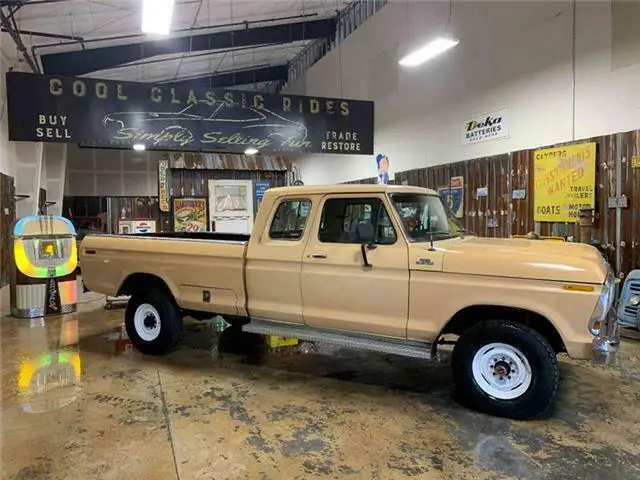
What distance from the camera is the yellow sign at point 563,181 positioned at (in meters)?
7.25

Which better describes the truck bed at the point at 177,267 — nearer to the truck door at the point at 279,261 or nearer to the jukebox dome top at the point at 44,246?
the truck door at the point at 279,261

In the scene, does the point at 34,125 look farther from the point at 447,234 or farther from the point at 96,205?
the point at 96,205

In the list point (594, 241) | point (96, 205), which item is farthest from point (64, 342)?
point (96, 205)

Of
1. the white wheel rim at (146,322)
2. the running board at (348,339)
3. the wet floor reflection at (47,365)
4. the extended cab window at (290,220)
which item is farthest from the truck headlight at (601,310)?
the white wheel rim at (146,322)

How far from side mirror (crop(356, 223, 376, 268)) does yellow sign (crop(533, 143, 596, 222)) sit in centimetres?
456

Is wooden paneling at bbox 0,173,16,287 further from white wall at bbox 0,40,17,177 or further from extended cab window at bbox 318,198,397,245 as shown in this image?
extended cab window at bbox 318,198,397,245

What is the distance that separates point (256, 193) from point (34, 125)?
6.98 meters

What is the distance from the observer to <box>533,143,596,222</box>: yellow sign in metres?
7.25

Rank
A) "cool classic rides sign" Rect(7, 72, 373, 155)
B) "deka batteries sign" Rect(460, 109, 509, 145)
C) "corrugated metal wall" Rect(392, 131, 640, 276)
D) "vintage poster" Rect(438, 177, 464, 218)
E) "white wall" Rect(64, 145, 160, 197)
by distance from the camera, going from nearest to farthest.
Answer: "corrugated metal wall" Rect(392, 131, 640, 276) → "cool classic rides sign" Rect(7, 72, 373, 155) → "deka batteries sign" Rect(460, 109, 509, 145) → "vintage poster" Rect(438, 177, 464, 218) → "white wall" Rect(64, 145, 160, 197)

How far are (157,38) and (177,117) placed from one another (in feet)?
15.7

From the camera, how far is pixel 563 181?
25.1 ft

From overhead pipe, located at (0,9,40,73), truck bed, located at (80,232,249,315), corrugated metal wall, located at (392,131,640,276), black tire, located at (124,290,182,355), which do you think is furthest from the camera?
overhead pipe, located at (0,9,40,73)

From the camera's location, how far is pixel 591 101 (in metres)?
7.35

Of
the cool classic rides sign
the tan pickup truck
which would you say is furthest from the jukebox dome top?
the tan pickup truck
